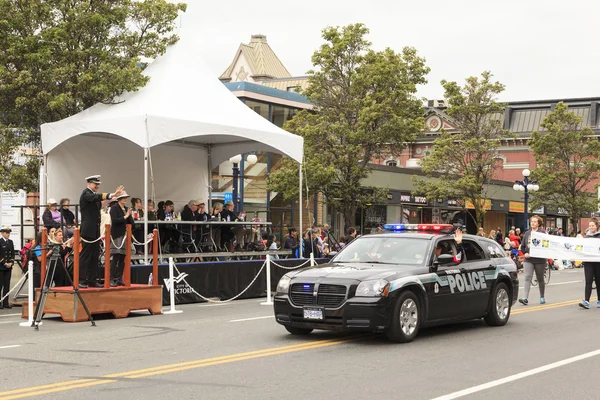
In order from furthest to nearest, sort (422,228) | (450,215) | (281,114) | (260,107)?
(450,215) < (281,114) < (260,107) < (422,228)

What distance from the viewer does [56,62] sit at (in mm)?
20719

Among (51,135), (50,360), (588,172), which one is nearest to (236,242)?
(51,135)

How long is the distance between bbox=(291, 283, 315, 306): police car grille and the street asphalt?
56 centimetres

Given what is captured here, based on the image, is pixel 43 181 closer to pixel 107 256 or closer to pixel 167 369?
pixel 107 256

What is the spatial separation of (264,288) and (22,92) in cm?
772

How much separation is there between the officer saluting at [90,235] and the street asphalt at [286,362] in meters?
1.03

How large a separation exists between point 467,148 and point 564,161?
439 inches

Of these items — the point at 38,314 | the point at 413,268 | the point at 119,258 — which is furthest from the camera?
the point at 119,258

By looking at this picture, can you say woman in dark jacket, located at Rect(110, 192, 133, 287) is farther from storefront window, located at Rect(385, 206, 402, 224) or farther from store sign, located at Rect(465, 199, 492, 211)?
store sign, located at Rect(465, 199, 492, 211)

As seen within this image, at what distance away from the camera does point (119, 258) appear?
1568 centimetres

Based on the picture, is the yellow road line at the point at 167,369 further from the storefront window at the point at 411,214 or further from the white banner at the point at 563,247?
the storefront window at the point at 411,214

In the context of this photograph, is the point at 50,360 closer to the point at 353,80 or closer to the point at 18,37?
the point at 18,37

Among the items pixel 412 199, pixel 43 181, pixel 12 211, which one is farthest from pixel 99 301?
pixel 412 199

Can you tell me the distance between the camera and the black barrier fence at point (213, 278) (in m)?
18.3
